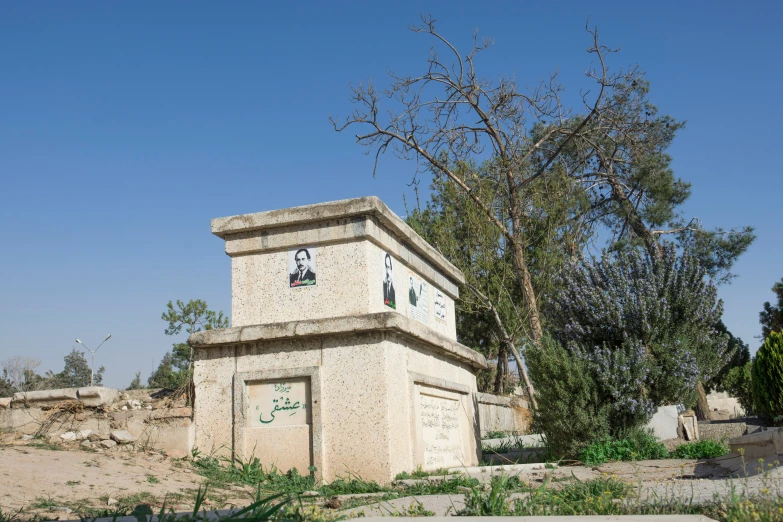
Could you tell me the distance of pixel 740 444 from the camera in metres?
9.70

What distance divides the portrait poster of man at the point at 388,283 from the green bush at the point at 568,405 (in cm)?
302

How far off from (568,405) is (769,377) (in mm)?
3241

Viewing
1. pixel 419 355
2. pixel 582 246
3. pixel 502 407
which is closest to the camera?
pixel 419 355

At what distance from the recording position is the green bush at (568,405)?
11.2 metres

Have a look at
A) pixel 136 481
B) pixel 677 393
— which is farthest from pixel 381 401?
pixel 677 393

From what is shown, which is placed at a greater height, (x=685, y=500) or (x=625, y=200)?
(x=625, y=200)

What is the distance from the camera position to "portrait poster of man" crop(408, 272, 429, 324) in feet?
37.1

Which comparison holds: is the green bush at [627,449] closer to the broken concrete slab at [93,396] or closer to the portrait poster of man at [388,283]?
the portrait poster of man at [388,283]

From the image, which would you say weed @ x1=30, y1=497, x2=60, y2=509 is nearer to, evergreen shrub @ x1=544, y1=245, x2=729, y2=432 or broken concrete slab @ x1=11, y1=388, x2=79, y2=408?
broken concrete slab @ x1=11, y1=388, x2=79, y2=408

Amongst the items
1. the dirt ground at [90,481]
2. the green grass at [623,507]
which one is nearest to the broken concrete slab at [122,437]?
the dirt ground at [90,481]

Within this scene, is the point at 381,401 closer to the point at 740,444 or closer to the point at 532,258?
the point at 740,444

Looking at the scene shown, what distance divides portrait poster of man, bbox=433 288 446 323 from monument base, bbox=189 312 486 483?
2.55 meters

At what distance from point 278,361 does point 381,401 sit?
1583mm

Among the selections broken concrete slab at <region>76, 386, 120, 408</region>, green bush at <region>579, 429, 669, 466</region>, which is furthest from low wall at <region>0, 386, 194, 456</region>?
green bush at <region>579, 429, 669, 466</region>
